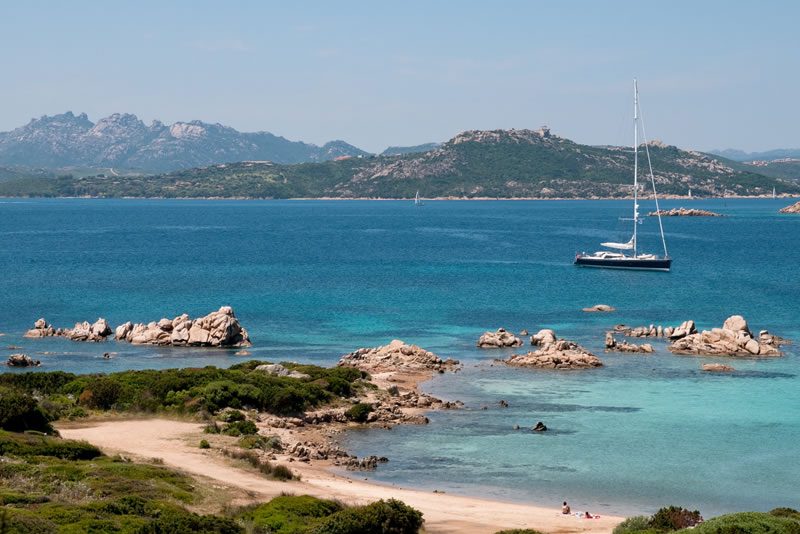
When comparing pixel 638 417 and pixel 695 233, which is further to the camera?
pixel 695 233

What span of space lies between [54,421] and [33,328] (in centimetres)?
3217

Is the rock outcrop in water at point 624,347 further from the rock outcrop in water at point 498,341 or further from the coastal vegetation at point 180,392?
the coastal vegetation at point 180,392

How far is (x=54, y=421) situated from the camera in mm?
39531

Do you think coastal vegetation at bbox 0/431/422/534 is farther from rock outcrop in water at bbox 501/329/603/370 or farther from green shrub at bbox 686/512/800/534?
rock outcrop in water at bbox 501/329/603/370

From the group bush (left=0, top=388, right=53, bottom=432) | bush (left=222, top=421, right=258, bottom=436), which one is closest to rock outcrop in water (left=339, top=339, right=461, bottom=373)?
bush (left=222, top=421, right=258, bottom=436)

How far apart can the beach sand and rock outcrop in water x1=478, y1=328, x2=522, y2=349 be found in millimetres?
27806

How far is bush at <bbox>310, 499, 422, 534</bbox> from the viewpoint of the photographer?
23.9m

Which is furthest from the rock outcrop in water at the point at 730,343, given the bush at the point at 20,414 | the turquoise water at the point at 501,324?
the bush at the point at 20,414

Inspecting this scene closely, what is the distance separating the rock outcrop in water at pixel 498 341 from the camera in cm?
6322

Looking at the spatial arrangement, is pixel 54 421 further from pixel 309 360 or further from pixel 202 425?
pixel 309 360

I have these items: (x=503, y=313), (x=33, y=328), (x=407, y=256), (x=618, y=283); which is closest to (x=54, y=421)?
(x=33, y=328)

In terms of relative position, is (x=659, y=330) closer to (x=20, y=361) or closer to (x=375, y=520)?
A: (x=20, y=361)

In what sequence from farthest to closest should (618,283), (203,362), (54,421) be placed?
(618,283), (203,362), (54,421)

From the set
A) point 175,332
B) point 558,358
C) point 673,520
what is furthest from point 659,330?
point 673,520
